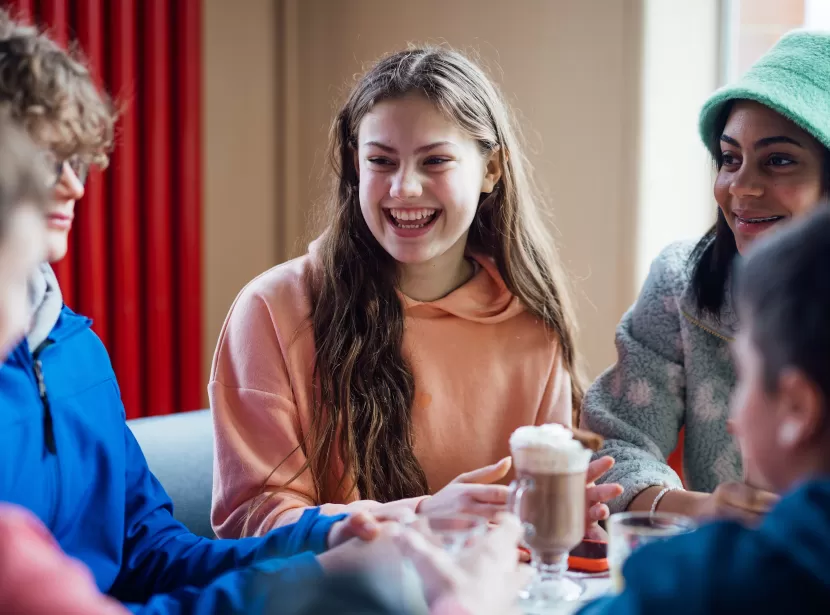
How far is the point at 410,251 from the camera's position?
191 centimetres

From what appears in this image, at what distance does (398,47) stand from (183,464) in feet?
7.09

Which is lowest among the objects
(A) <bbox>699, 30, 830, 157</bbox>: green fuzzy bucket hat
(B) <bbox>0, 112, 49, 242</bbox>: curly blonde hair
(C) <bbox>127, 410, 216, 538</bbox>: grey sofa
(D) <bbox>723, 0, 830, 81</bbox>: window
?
(C) <bbox>127, 410, 216, 538</bbox>: grey sofa

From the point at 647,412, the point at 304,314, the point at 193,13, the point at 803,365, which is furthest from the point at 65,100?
the point at 193,13

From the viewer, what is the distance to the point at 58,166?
126cm

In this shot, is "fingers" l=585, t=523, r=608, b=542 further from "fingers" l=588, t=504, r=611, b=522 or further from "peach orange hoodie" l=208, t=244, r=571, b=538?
"peach orange hoodie" l=208, t=244, r=571, b=538

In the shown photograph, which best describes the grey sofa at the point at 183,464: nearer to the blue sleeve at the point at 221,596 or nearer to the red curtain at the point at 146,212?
the blue sleeve at the point at 221,596

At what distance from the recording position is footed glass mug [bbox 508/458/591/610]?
4.19ft

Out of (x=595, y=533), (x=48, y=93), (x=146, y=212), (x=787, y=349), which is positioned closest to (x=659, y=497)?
(x=595, y=533)

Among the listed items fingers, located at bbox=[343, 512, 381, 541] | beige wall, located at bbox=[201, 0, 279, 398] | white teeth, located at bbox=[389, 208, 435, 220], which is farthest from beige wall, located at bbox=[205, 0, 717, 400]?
fingers, located at bbox=[343, 512, 381, 541]

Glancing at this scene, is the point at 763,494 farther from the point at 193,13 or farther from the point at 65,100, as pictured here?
the point at 193,13

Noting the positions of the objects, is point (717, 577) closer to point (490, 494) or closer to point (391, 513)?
point (490, 494)

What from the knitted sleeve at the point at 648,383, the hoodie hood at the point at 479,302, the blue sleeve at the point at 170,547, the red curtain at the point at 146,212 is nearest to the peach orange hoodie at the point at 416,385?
the hoodie hood at the point at 479,302

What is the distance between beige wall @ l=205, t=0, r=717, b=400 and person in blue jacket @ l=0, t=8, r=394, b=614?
1.03 m

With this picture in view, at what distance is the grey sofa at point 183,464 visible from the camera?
210 centimetres
